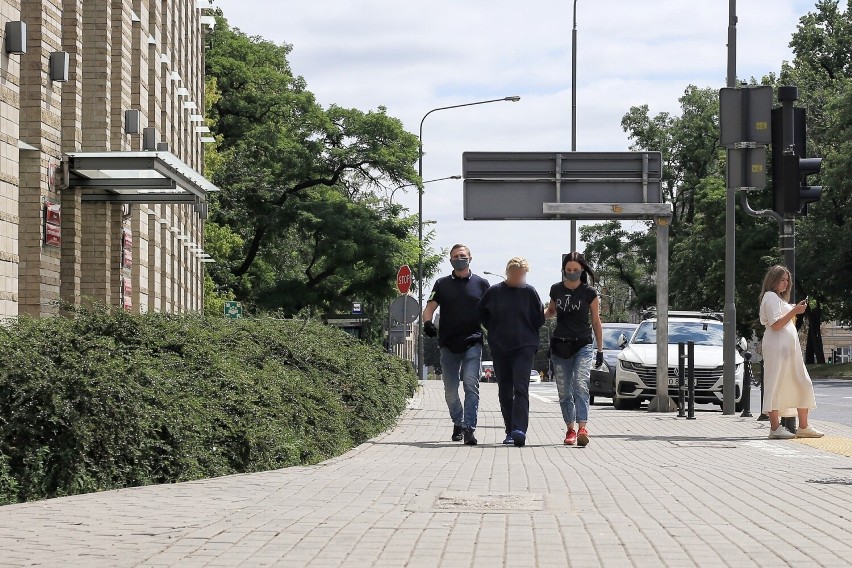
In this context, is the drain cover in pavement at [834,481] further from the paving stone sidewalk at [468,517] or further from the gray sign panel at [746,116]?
the gray sign panel at [746,116]

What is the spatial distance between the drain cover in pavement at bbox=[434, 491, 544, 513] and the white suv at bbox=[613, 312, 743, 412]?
15981mm

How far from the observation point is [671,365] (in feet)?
87.1

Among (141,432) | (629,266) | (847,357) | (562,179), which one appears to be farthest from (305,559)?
(847,357)

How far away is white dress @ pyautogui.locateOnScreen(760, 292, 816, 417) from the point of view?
15609 mm

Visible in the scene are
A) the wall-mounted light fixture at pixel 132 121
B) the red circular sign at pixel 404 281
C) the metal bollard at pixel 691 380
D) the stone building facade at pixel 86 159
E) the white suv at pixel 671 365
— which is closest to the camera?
the metal bollard at pixel 691 380

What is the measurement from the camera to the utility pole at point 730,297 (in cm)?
2236

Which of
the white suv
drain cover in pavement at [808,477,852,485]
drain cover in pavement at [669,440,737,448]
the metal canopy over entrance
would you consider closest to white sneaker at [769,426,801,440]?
drain cover in pavement at [669,440,737,448]

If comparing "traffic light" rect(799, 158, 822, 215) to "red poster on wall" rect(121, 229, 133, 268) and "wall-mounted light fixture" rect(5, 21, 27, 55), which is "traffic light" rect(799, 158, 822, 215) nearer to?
"wall-mounted light fixture" rect(5, 21, 27, 55)

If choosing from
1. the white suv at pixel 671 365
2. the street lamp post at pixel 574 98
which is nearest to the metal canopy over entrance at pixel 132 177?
the white suv at pixel 671 365

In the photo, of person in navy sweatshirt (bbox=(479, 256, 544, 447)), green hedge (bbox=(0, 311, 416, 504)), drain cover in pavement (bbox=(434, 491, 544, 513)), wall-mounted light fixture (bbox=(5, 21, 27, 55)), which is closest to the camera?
drain cover in pavement (bbox=(434, 491, 544, 513))

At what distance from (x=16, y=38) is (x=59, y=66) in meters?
1.68

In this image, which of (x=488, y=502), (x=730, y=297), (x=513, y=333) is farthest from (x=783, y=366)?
(x=488, y=502)

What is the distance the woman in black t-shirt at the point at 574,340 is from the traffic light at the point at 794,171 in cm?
288

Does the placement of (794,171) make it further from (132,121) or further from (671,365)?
(132,121)
